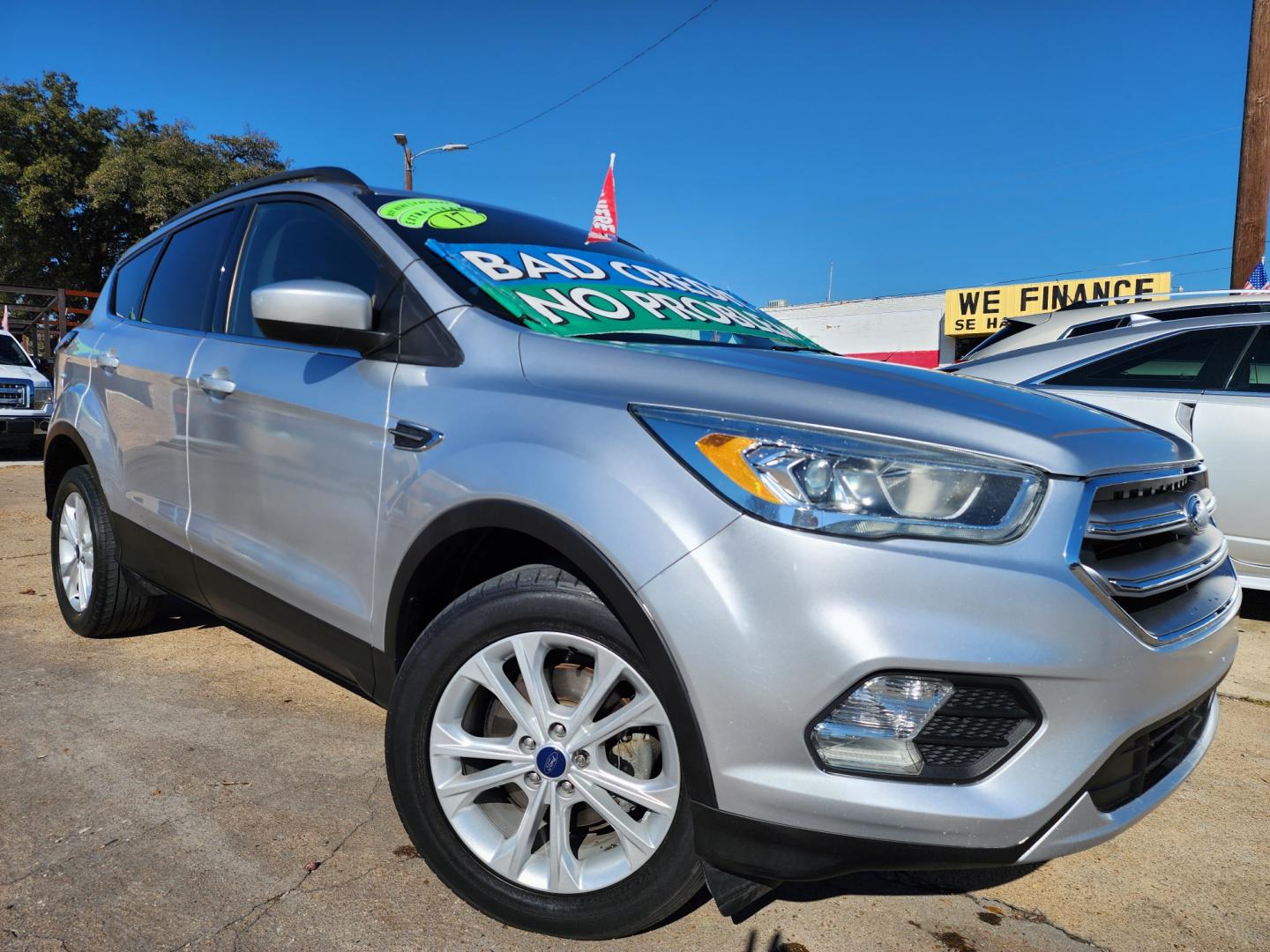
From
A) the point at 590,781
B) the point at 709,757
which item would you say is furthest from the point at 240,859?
the point at 709,757

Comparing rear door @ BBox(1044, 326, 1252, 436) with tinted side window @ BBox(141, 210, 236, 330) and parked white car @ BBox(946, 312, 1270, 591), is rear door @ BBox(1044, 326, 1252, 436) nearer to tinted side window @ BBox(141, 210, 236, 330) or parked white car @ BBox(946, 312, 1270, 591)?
parked white car @ BBox(946, 312, 1270, 591)

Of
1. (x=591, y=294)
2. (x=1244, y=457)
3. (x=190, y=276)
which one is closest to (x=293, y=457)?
(x=591, y=294)

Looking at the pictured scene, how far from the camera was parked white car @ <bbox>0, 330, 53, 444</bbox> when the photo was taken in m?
11.0

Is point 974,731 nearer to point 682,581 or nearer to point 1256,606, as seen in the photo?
point 682,581

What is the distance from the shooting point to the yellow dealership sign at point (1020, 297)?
2162 centimetres

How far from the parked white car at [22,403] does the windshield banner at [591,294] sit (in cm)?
1064

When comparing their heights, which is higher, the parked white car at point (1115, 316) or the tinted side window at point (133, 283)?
the parked white car at point (1115, 316)

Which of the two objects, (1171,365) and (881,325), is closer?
(1171,365)

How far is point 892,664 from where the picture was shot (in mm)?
1443

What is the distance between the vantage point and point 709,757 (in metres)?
1.56

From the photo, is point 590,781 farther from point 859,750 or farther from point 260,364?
point 260,364

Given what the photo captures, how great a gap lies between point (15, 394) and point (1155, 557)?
42.9 feet

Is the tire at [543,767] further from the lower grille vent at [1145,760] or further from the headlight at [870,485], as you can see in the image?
the lower grille vent at [1145,760]

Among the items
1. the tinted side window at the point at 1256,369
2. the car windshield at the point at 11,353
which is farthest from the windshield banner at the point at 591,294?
the car windshield at the point at 11,353
